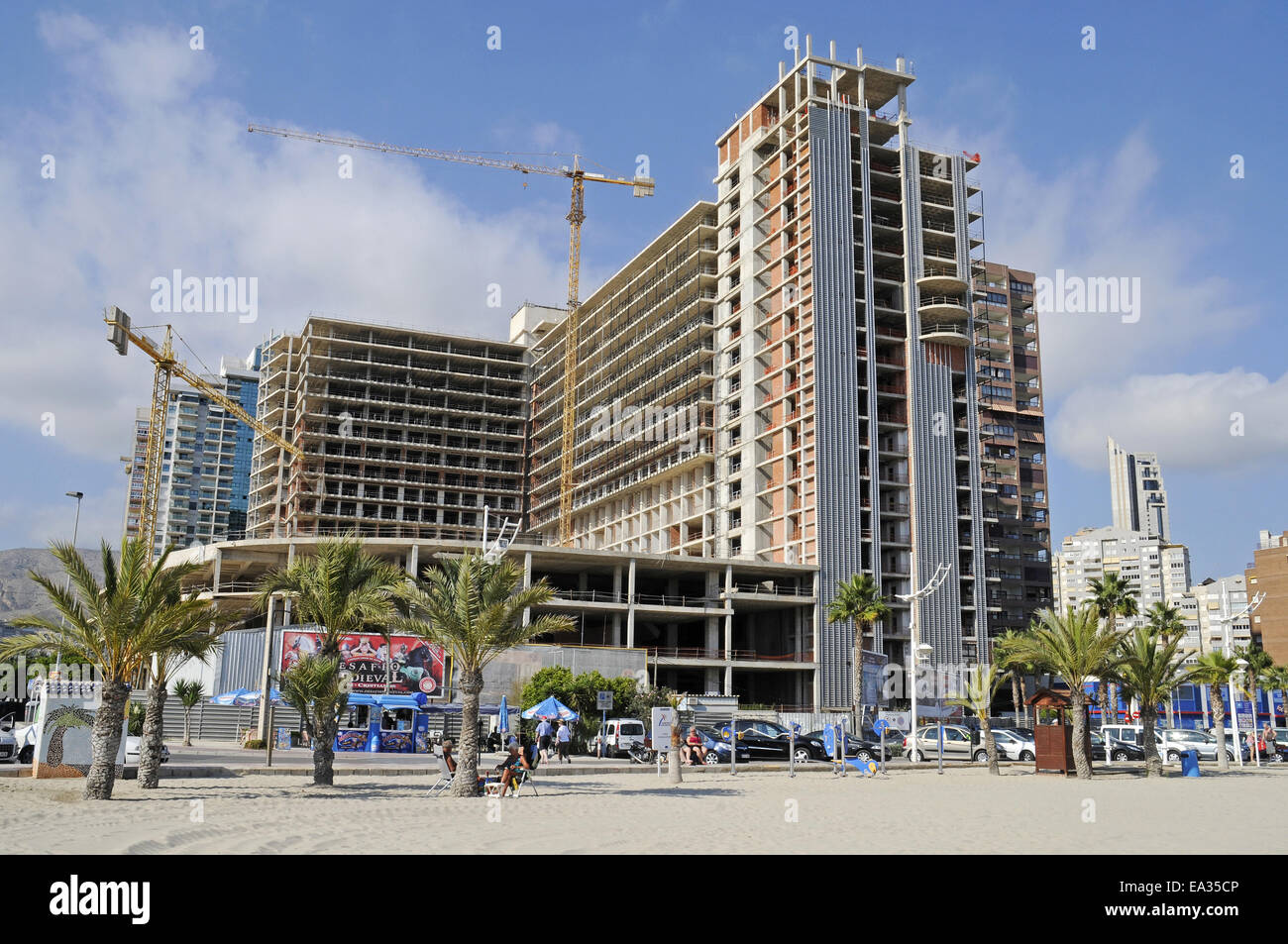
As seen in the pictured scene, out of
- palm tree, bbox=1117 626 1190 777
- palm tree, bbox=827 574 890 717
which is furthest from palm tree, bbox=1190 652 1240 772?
palm tree, bbox=827 574 890 717

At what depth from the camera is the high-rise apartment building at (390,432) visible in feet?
384

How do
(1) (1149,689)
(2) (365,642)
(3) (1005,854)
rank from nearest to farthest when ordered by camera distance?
(3) (1005,854) < (1) (1149,689) < (2) (365,642)

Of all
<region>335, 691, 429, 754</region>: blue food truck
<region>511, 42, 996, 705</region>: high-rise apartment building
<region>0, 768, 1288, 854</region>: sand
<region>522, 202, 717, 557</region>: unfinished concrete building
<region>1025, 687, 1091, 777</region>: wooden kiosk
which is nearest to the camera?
<region>0, 768, 1288, 854</region>: sand

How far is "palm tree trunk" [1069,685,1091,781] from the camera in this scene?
3334 centimetres

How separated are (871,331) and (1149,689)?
48.1m

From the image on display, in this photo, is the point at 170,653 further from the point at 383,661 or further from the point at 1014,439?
the point at 1014,439

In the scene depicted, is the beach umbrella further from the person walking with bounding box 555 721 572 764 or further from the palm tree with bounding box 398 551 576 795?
the palm tree with bounding box 398 551 576 795

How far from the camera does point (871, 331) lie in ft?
263

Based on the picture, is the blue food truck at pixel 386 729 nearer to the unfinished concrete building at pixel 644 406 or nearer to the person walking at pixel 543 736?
the person walking at pixel 543 736

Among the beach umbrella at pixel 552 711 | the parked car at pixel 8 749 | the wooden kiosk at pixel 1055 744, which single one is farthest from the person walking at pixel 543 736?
the wooden kiosk at pixel 1055 744

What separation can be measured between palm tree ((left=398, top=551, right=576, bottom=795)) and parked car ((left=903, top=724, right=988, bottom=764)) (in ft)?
87.1
